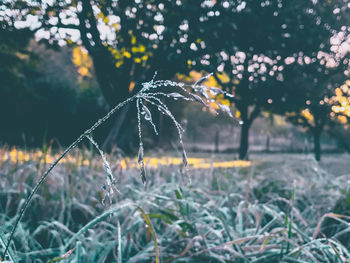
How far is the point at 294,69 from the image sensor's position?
40.1ft

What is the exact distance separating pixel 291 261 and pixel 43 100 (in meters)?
17.0

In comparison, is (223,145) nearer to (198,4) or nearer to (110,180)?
(198,4)

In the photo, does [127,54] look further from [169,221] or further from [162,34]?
[169,221]

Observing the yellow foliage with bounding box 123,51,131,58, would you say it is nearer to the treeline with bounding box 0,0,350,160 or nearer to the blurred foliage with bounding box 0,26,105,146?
the treeline with bounding box 0,0,350,160

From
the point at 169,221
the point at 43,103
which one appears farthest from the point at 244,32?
the point at 43,103

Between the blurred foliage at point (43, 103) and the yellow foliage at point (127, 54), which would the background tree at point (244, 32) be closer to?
the yellow foliage at point (127, 54)

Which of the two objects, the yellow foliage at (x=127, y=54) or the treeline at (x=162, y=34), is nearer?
the treeline at (x=162, y=34)

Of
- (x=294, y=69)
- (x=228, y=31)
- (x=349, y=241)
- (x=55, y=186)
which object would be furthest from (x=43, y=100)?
(x=349, y=241)

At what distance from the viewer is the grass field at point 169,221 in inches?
58.0

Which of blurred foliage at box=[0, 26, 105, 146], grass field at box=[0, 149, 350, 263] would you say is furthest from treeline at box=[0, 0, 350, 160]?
blurred foliage at box=[0, 26, 105, 146]

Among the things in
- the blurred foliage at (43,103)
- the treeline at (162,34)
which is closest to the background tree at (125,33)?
the treeline at (162,34)

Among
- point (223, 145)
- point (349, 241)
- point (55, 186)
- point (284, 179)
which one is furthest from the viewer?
point (223, 145)

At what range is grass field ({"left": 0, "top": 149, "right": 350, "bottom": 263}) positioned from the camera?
4.83ft

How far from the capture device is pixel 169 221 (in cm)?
165
